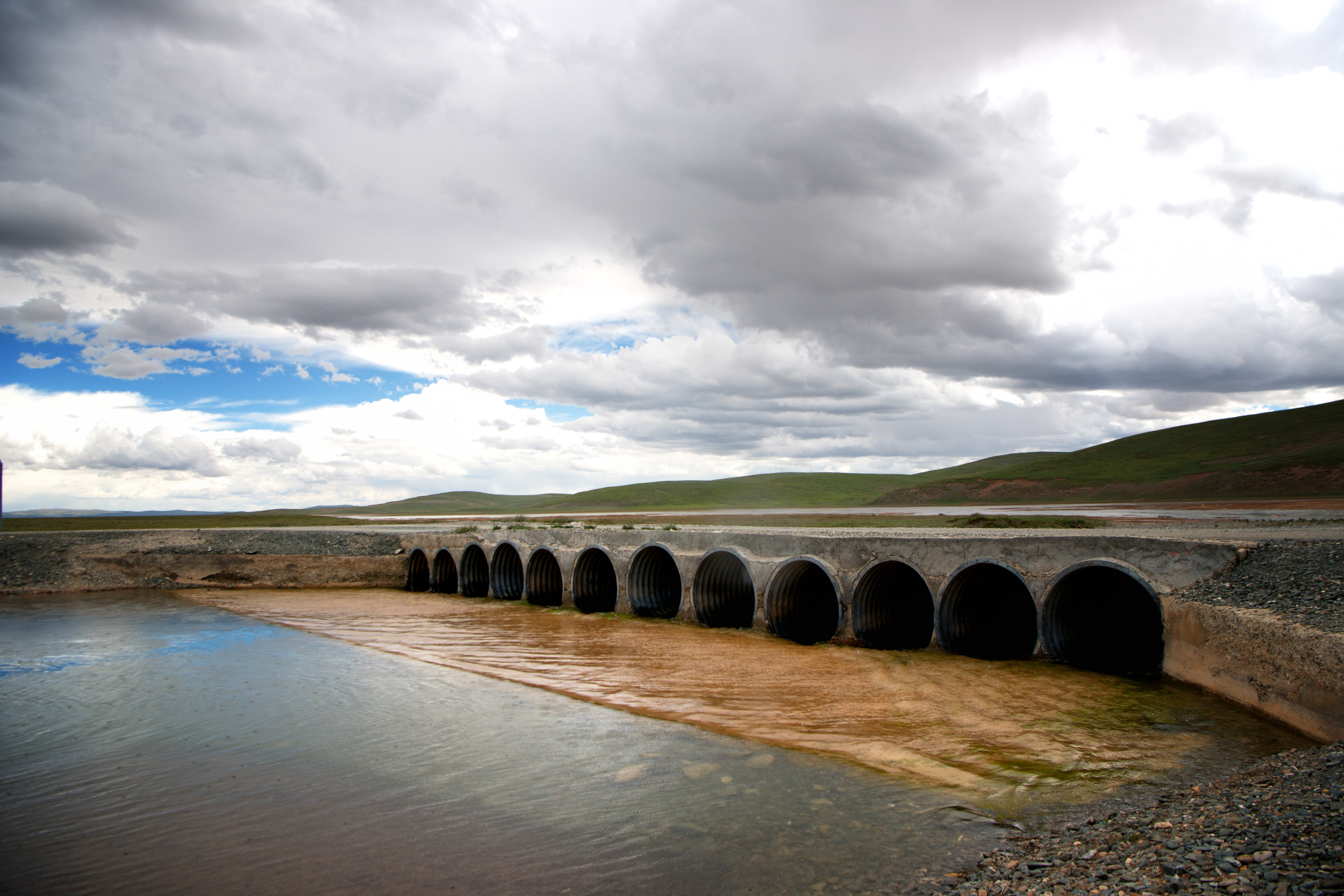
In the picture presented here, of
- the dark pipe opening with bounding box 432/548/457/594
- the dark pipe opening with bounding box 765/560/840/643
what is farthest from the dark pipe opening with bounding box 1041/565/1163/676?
the dark pipe opening with bounding box 432/548/457/594

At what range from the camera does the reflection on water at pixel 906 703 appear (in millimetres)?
7891

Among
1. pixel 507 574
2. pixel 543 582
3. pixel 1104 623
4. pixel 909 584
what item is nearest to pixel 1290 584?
pixel 1104 623

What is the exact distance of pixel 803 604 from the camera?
1836 centimetres

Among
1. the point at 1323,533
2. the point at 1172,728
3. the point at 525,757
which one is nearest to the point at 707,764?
the point at 525,757

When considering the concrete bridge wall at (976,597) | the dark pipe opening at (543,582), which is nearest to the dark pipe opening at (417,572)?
the concrete bridge wall at (976,597)

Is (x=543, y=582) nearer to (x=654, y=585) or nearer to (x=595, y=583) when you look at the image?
(x=595, y=583)

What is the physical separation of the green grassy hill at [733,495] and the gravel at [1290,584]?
8607 centimetres

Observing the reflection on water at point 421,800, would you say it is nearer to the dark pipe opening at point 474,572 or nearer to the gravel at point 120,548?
the dark pipe opening at point 474,572

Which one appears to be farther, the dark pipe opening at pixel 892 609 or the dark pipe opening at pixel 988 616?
the dark pipe opening at pixel 892 609

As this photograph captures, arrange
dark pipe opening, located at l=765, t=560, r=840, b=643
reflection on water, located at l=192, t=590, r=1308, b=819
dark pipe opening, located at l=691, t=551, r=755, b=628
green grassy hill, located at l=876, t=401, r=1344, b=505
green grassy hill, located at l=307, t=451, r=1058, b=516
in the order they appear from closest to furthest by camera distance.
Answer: reflection on water, located at l=192, t=590, r=1308, b=819 < dark pipe opening, located at l=765, t=560, r=840, b=643 < dark pipe opening, located at l=691, t=551, r=755, b=628 < green grassy hill, located at l=876, t=401, r=1344, b=505 < green grassy hill, located at l=307, t=451, r=1058, b=516

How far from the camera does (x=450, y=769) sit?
833 centimetres

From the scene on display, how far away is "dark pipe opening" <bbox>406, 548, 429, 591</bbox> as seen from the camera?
30.8 m

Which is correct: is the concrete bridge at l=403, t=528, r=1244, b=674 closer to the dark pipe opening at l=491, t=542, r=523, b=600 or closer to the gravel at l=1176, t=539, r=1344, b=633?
the gravel at l=1176, t=539, r=1344, b=633

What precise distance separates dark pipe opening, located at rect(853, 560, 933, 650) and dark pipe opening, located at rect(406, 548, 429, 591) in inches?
840
